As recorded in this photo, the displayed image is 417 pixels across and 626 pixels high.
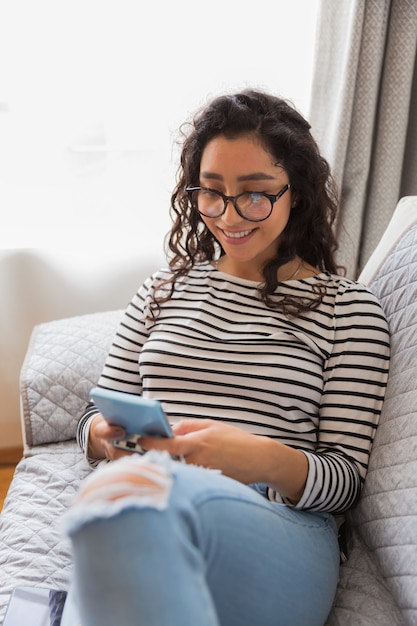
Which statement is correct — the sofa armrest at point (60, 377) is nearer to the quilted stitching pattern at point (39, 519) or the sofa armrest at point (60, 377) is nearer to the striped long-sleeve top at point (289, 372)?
the quilted stitching pattern at point (39, 519)

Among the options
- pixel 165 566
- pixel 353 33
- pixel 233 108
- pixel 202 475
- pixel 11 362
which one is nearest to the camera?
pixel 165 566

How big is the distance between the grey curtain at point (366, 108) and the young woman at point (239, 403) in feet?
1.52

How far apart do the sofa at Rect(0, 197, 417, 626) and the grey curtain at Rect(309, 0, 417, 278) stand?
42 centimetres

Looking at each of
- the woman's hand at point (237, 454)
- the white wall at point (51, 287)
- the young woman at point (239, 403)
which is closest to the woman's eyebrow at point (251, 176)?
the young woman at point (239, 403)

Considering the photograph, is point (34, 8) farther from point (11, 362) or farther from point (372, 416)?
point (372, 416)

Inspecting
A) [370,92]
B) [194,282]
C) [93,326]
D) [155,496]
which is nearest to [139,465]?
[155,496]

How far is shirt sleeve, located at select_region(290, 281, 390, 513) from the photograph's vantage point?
43.9 inches

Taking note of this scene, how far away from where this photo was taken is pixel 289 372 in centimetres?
118

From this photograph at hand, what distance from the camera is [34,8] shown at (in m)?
1.77

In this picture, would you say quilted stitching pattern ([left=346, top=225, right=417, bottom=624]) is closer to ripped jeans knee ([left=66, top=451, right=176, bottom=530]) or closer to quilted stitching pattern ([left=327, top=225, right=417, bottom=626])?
quilted stitching pattern ([left=327, top=225, right=417, bottom=626])

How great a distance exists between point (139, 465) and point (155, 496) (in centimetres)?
5

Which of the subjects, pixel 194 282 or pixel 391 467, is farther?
pixel 194 282

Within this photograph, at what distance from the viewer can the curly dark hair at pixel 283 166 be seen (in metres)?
1.23

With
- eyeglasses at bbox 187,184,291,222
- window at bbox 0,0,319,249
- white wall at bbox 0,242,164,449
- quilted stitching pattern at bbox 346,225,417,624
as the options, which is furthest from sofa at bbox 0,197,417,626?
window at bbox 0,0,319,249
